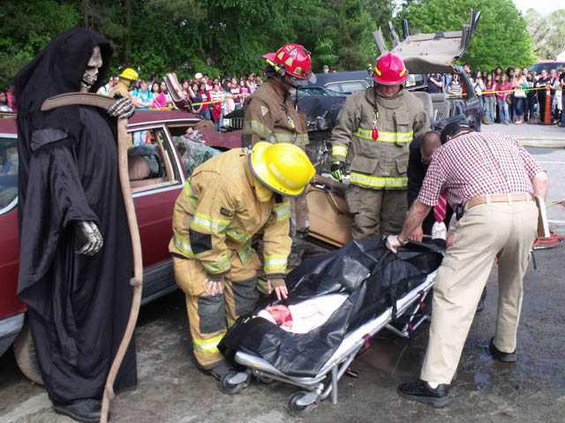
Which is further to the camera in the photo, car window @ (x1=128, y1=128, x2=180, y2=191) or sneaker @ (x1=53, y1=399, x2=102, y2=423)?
car window @ (x1=128, y1=128, x2=180, y2=191)

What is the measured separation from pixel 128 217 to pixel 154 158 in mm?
1461

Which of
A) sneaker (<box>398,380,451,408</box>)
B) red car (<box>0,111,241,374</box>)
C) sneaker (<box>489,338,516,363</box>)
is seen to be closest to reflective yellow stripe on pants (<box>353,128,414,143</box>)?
red car (<box>0,111,241,374</box>)

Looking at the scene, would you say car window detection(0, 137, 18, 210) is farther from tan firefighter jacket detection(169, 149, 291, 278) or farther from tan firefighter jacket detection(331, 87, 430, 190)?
tan firefighter jacket detection(331, 87, 430, 190)

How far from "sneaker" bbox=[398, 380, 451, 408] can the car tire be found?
211 centimetres

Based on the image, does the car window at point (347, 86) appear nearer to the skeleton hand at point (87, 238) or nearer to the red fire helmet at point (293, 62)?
the red fire helmet at point (293, 62)

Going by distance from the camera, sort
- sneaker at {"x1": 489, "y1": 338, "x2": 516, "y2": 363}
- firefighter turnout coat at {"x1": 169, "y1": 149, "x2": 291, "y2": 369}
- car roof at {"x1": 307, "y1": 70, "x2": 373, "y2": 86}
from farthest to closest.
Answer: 1. car roof at {"x1": 307, "y1": 70, "x2": 373, "y2": 86}
2. sneaker at {"x1": 489, "y1": 338, "x2": 516, "y2": 363}
3. firefighter turnout coat at {"x1": 169, "y1": 149, "x2": 291, "y2": 369}

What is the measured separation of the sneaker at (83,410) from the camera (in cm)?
332

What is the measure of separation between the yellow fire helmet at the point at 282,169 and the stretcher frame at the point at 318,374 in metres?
0.87

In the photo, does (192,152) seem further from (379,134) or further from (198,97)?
(198,97)

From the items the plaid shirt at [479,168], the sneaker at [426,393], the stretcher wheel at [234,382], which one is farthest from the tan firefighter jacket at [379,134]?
the stretcher wheel at [234,382]

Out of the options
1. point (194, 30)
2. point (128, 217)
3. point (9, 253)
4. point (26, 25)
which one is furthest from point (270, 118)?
point (194, 30)

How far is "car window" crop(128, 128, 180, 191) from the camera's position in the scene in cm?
453

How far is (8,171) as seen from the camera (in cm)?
358

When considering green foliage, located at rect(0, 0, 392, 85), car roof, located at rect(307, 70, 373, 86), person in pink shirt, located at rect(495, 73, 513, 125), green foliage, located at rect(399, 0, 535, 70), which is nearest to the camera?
car roof, located at rect(307, 70, 373, 86)
